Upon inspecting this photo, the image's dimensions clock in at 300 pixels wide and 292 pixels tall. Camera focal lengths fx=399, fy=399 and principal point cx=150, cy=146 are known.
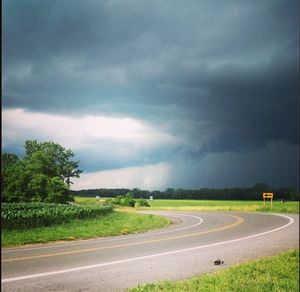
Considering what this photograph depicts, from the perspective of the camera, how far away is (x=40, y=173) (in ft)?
33.0

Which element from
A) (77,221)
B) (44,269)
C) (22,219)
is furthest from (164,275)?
(77,221)

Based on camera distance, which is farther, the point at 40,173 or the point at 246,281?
the point at 40,173

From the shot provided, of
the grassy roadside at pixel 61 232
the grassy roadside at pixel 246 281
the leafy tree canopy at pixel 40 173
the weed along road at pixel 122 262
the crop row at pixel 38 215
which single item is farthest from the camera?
the crop row at pixel 38 215

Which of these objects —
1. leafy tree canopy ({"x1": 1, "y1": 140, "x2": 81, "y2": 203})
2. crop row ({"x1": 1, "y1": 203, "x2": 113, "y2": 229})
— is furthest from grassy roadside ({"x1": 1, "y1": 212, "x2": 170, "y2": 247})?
leafy tree canopy ({"x1": 1, "y1": 140, "x2": 81, "y2": 203})

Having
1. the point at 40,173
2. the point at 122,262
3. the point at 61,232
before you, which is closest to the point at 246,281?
the point at 122,262

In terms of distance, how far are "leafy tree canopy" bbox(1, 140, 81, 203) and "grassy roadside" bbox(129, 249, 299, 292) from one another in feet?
10.3

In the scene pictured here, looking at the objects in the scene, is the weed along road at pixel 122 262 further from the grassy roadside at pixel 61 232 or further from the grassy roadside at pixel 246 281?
the grassy roadside at pixel 61 232

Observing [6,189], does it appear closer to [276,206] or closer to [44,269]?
[44,269]

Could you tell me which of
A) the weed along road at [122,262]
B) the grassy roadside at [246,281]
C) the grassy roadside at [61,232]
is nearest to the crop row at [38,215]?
the grassy roadside at [61,232]

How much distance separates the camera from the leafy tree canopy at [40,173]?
341 inches

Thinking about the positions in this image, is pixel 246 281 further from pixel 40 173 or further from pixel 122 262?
pixel 40 173

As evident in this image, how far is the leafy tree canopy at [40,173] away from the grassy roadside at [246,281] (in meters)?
3.13

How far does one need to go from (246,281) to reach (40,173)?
5.51 meters

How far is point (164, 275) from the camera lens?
9148 mm
